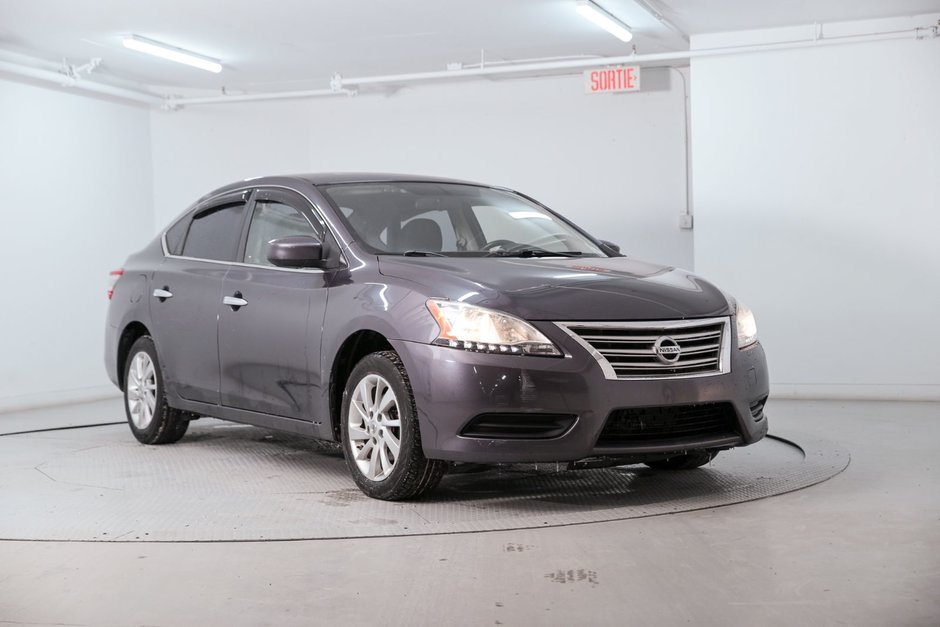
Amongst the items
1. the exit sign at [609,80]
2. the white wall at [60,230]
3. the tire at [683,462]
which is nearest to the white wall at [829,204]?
the exit sign at [609,80]

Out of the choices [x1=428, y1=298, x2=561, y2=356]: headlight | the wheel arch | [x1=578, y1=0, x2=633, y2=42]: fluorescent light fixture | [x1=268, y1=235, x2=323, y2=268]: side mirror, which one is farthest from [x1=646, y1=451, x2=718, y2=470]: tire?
[x1=578, y1=0, x2=633, y2=42]: fluorescent light fixture

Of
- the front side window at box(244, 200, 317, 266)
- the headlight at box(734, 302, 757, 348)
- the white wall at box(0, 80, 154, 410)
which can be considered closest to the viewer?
the headlight at box(734, 302, 757, 348)

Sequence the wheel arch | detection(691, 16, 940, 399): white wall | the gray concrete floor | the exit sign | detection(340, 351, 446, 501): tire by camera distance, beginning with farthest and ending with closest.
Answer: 1. the exit sign
2. detection(691, 16, 940, 399): white wall
3. the wheel arch
4. detection(340, 351, 446, 501): tire
5. the gray concrete floor

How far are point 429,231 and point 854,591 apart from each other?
2682mm

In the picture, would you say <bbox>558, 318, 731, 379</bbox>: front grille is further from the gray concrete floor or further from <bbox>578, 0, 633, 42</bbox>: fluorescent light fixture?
<bbox>578, 0, 633, 42</bbox>: fluorescent light fixture

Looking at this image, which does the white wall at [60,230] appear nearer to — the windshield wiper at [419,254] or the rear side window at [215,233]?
the rear side window at [215,233]

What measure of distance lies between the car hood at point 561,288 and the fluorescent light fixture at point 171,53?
5.07 metres

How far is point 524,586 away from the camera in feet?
11.7

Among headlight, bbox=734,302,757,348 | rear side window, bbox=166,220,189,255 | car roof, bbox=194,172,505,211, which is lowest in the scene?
headlight, bbox=734,302,757,348

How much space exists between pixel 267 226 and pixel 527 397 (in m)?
2.13

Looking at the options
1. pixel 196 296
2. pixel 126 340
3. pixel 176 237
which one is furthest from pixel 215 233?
pixel 126 340

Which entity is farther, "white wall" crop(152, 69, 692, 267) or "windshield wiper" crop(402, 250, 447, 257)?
"white wall" crop(152, 69, 692, 267)

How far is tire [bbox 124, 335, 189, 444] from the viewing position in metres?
6.73

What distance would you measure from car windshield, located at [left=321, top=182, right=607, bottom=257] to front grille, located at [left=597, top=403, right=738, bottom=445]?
1126 millimetres
